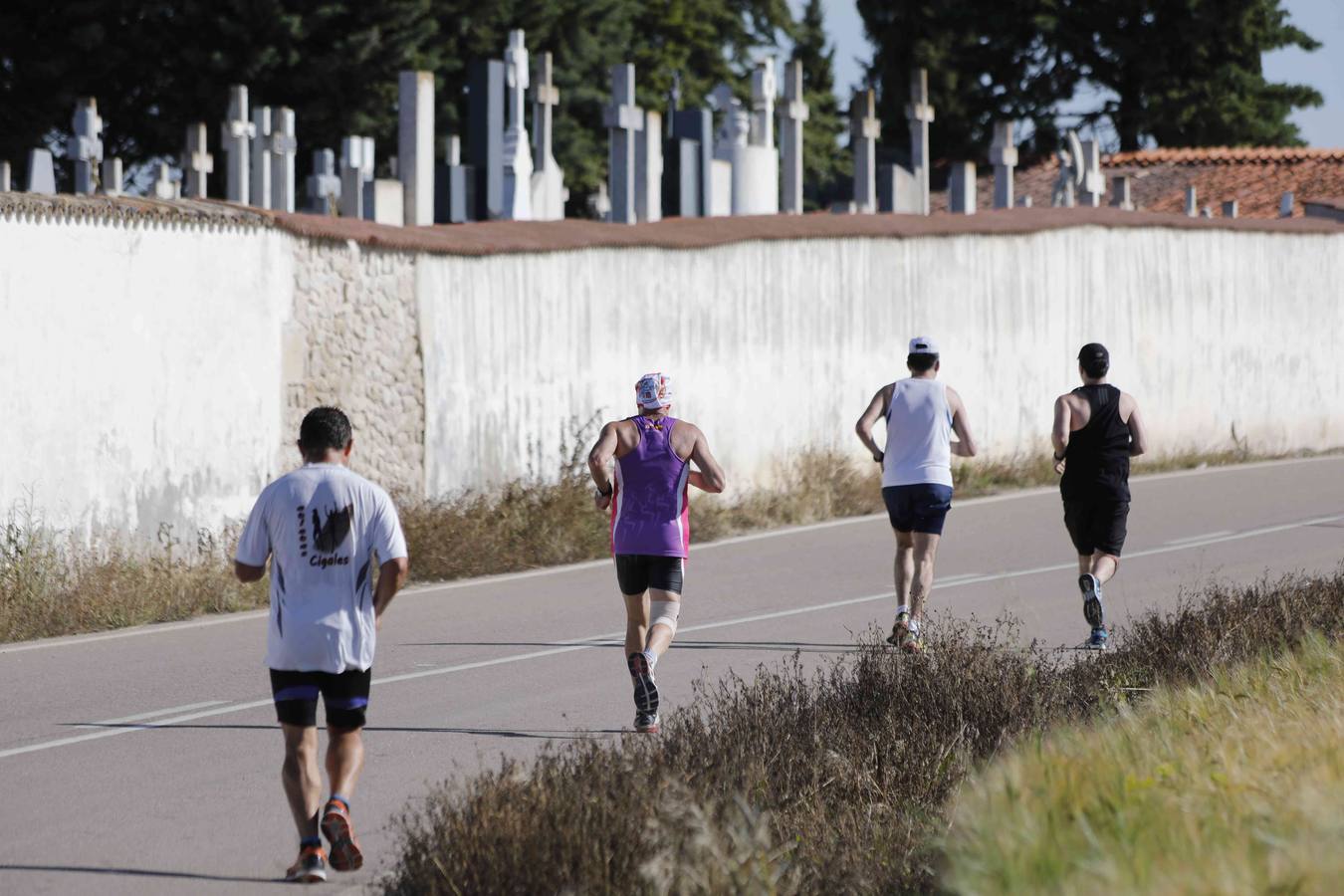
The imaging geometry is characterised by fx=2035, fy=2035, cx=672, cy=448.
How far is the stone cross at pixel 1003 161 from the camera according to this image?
2981 cm

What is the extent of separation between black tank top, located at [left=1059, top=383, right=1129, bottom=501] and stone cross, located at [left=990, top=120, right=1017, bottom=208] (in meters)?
17.5

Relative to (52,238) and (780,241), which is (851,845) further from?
(780,241)

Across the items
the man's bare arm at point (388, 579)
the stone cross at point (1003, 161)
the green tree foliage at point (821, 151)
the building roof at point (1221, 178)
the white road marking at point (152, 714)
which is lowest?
the white road marking at point (152, 714)

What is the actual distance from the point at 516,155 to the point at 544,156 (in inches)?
27.9

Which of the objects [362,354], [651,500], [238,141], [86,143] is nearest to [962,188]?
[238,141]

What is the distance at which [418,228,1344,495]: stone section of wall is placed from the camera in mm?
18250

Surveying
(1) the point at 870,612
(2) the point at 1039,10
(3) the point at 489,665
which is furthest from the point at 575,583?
(2) the point at 1039,10

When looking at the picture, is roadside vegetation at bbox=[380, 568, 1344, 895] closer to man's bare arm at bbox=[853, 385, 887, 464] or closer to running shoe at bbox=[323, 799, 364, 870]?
running shoe at bbox=[323, 799, 364, 870]

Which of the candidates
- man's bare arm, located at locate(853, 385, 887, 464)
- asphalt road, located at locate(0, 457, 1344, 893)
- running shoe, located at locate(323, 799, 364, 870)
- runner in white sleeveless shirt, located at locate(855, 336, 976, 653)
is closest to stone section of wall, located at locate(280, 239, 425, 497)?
asphalt road, located at locate(0, 457, 1344, 893)

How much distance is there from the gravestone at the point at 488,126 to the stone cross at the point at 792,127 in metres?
3.87

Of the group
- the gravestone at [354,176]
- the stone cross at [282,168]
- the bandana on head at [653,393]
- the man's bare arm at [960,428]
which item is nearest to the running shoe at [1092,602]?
the man's bare arm at [960,428]

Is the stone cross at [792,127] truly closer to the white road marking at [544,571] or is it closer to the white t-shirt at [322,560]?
the white road marking at [544,571]

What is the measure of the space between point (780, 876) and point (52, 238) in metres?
9.75

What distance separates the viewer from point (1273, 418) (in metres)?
29.5
